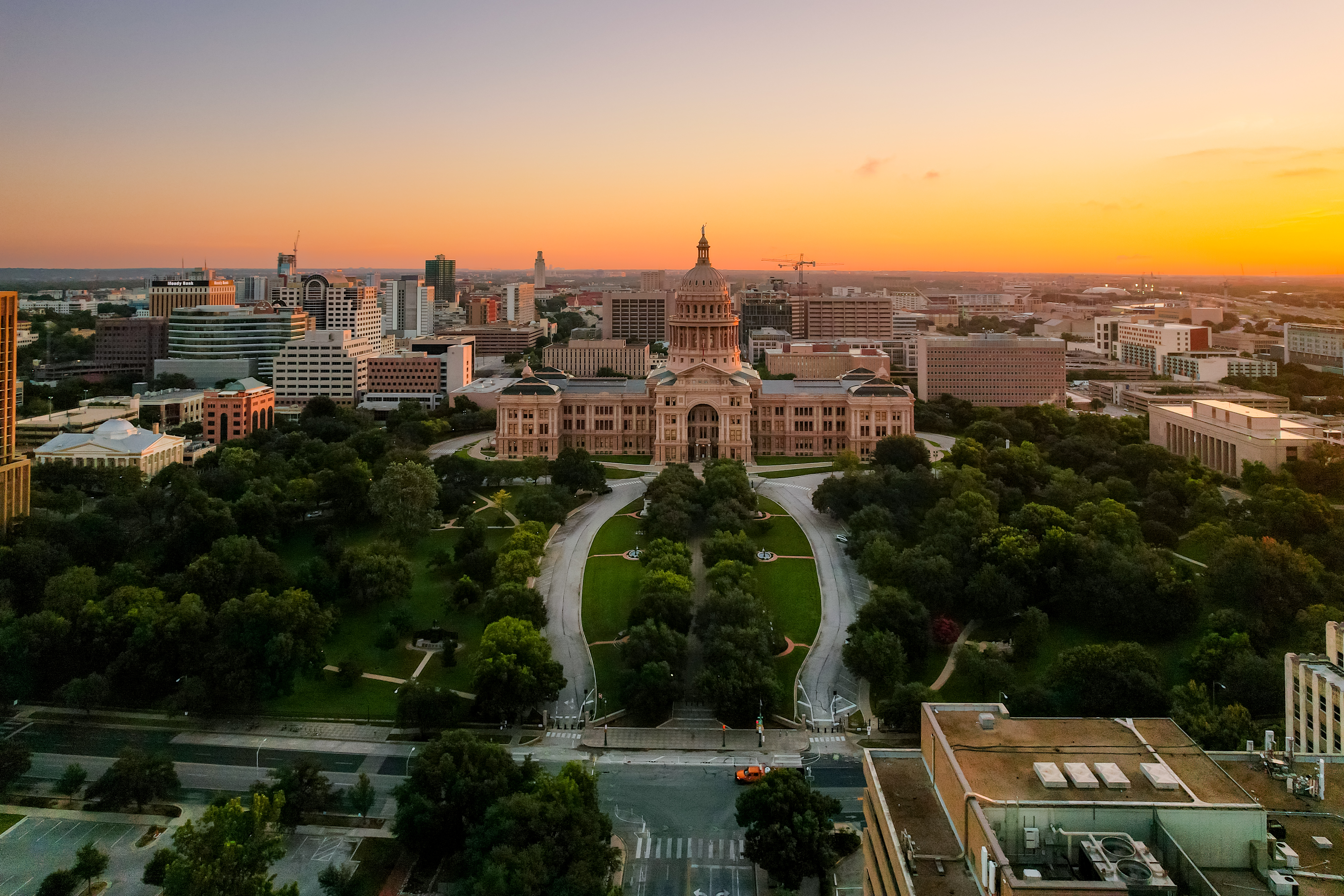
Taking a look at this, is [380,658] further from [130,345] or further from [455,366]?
[130,345]

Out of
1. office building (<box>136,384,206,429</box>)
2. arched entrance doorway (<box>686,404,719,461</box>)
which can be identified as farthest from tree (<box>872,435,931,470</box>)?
office building (<box>136,384,206,429</box>)

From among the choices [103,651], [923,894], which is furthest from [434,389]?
[923,894]

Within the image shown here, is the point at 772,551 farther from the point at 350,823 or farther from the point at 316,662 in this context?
the point at 350,823

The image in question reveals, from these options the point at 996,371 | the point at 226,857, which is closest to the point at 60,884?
the point at 226,857

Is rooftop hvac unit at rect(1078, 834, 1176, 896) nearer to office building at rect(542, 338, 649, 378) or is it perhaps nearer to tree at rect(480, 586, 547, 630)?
tree at rect(480, 586, 547, 630)

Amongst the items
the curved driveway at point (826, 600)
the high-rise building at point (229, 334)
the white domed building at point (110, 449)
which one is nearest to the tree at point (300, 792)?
the curved driveway at point (826, 600)

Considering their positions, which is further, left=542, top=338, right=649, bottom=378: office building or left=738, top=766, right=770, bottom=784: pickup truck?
left=542, top=338, right=649, bottom=378: office building
